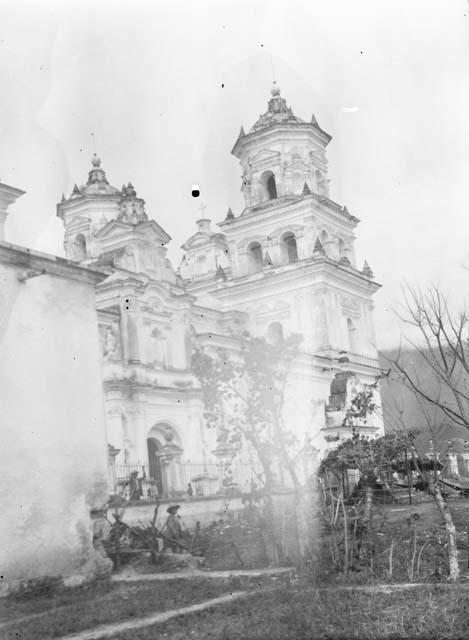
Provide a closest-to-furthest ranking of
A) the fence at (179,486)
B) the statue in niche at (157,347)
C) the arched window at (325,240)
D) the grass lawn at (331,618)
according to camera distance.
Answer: the grass lawn at (331,618) → the fence at (179,486) → the statue in niche at (157,347) → the arched window at (325,240)

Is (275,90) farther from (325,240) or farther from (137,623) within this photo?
(137,623)

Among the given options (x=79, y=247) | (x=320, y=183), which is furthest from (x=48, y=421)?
(x=320, y=183)

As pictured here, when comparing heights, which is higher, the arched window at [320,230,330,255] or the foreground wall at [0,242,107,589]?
the arched window at [320,230,330,255]

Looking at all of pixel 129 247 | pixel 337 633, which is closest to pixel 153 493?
pixel 337 633

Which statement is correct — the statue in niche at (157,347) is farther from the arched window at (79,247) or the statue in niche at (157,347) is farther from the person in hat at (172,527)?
the person in hat at (172,527)

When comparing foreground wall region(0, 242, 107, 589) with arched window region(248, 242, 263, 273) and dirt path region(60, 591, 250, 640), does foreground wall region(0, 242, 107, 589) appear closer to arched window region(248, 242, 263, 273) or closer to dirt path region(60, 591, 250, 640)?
dirt path region(60, 591, 250, 640)

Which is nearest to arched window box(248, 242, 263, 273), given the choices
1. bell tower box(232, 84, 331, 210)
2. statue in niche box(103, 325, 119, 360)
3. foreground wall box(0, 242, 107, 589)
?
bell tower box(232, 84, 331, 210)

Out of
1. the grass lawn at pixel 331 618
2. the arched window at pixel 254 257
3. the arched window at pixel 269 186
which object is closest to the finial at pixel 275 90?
the arched window at pixel 269 186
